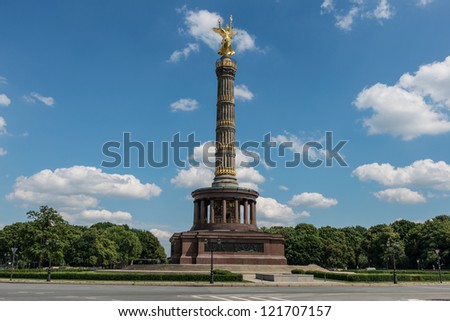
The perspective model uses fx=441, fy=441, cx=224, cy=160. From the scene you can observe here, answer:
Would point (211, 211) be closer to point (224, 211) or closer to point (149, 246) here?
point (224, 211)

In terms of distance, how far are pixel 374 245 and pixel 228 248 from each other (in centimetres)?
4501

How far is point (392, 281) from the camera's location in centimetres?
3894

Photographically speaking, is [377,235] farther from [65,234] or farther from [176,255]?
[65,234]

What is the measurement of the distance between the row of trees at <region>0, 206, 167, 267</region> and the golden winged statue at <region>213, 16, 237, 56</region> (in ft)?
101

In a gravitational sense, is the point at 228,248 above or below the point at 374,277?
above

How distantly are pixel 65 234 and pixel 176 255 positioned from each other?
43.5ft

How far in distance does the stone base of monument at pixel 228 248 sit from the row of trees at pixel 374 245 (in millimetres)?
24397

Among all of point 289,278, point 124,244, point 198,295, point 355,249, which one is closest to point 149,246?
point 124,244

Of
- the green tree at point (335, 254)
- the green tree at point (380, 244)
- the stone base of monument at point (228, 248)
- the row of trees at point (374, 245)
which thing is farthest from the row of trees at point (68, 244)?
the green tree at point (380, 244)

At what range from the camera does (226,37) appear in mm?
62312

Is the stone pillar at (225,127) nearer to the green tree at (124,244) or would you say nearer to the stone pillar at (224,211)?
the stone pillar at (224,211)

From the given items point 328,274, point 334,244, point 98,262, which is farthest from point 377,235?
point 98,262

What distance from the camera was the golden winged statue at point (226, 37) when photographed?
6181 cm

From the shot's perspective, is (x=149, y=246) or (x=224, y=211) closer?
(x=224, y=211)
